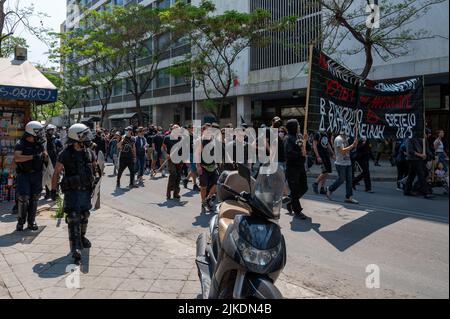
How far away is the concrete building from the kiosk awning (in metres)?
7.72

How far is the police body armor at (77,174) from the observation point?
5.35 m

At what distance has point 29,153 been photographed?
6848 millimetres

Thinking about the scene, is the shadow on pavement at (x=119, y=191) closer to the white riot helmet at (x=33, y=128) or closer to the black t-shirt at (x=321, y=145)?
the white riot helmet at (x=33, y=128)

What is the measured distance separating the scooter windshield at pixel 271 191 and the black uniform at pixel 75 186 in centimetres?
291

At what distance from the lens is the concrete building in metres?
17.8

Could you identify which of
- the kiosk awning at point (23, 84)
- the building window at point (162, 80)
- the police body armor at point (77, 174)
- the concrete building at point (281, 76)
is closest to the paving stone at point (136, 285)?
the police body armor at point (77, 174)

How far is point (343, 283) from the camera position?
15.5 ft

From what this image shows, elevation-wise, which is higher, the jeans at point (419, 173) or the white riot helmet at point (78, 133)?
the white riot helmet at point (78, 133)

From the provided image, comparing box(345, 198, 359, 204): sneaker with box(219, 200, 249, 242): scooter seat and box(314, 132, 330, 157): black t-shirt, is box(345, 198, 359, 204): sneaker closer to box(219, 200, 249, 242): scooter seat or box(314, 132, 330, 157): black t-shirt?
box(314, 132, 330, 157): black t-shirt

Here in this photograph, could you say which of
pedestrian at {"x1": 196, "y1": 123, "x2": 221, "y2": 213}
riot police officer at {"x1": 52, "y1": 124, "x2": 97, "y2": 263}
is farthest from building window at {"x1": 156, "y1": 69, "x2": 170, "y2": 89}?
riot police officer at {"x1": 52, "y1": 124, "x2": 97, "y2": 263}

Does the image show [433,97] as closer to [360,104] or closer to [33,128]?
[360,104]

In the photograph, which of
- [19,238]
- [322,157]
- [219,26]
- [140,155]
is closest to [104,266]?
[19,238]

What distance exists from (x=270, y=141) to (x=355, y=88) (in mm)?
2988
